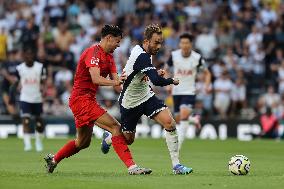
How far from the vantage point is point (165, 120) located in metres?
14.8

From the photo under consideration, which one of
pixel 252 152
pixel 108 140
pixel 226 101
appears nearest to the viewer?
pixel 108 140

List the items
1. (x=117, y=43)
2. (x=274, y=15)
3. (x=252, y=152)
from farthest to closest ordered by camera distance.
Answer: (x=274, y=15), (x=252, y=152), (x=117, y=43)

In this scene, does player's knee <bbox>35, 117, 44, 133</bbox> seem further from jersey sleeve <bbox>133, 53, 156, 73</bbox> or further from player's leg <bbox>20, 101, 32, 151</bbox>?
jersey sleeve <bbox>133, 53, 156, 73</bbox>

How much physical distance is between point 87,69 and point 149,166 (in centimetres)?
339

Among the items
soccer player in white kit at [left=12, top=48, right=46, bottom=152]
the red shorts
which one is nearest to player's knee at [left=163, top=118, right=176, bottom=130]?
the red shorts

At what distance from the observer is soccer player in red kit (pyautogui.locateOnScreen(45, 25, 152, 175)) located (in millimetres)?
14484

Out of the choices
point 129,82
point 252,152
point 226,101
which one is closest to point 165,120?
point 129,82

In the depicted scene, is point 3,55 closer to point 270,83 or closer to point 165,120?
point 270,83

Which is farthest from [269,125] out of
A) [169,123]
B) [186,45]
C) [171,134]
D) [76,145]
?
[76,145]

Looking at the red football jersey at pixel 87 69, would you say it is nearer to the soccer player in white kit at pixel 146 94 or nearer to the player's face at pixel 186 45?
the soccer player in white kit at pixel 146 94

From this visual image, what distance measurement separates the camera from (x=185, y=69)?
881 inches

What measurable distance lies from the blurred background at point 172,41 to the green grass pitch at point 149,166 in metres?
5.11

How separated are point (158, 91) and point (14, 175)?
58.3 ft

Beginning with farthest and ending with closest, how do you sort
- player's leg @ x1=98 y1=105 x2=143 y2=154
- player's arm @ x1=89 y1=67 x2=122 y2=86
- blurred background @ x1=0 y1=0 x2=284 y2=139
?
blurred background @ x1=0 y1=0 x2=284 y2=139 < player's leg @ x1=98 y1=105 x2=143 y2=154 < player's arm @ x1=89 y1=67 x2=122 y2=86
